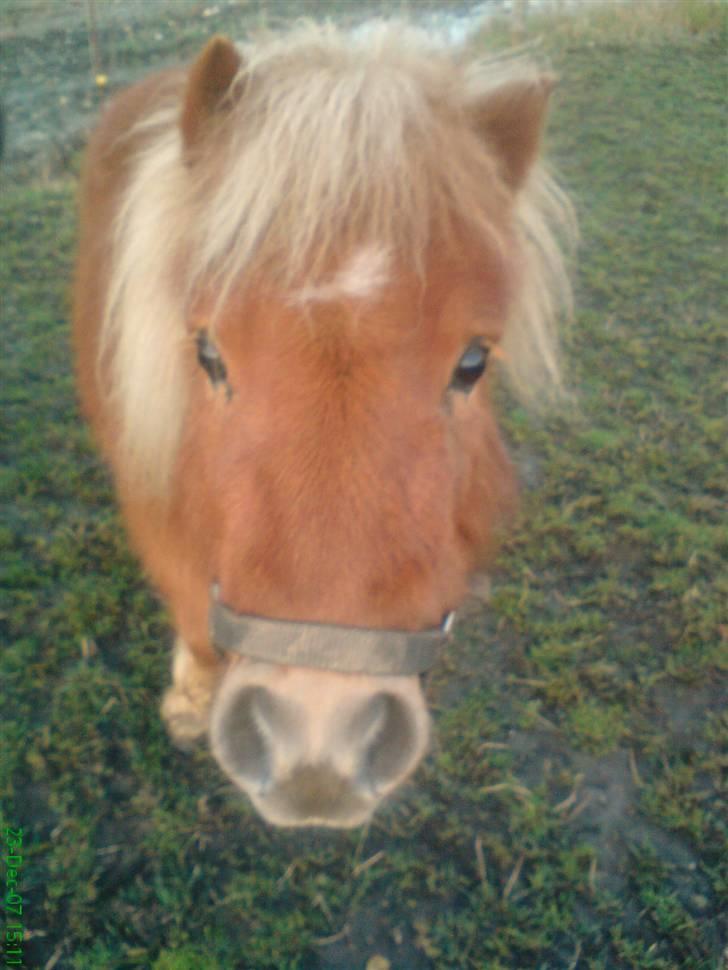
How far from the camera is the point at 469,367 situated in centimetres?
180

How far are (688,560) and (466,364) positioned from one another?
8.88 ft

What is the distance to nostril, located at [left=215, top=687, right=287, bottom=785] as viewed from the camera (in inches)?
62.1

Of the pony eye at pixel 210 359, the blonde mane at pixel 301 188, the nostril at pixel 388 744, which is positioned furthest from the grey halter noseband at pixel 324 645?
the blonde mane at pixel 301 188

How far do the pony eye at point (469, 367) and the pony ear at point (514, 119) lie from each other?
0.65 m

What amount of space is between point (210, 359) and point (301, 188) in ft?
1.58

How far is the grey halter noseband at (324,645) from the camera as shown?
1448 millimetres

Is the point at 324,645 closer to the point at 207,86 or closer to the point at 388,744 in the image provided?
the point at 388,744

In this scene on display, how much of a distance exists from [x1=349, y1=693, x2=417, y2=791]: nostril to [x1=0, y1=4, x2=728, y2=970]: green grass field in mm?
1234

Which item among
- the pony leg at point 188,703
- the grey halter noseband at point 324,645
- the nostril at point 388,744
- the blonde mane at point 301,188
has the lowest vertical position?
the pony leg at point 188,703

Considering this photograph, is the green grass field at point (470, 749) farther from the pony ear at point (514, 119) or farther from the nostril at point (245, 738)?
the pony ear at point (514, 119)

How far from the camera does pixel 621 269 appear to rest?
6.24m

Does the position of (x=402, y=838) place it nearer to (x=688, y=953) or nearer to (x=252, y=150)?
(x=688, y=953)

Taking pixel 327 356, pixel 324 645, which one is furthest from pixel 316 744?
pixel 327 356

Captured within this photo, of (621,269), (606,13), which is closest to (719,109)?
(606,13)
